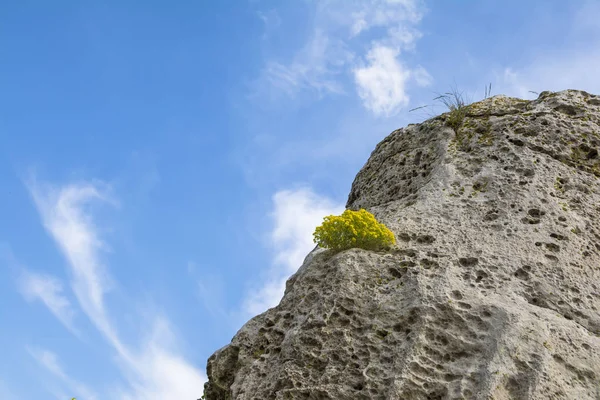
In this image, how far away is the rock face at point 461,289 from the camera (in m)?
5.93

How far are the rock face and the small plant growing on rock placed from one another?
0.17 metres

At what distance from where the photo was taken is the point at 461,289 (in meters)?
6.64

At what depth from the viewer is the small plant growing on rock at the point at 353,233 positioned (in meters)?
7.38

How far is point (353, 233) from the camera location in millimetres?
7414

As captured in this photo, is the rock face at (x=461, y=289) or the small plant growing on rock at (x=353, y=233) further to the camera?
the small plant growing on rock at (x=353, y=233)

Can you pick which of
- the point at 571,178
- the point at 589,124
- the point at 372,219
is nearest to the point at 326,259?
the point at 372,219

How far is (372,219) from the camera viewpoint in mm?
7508

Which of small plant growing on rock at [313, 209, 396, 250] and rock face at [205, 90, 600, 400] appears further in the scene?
small plant growing on rock at [313, 209, 396, 250]

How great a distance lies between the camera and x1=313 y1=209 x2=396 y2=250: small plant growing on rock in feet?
24.2

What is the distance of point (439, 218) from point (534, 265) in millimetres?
1268

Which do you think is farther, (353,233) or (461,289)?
(353,233)

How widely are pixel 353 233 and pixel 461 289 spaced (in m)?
1.45

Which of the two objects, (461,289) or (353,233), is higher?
(353,233)

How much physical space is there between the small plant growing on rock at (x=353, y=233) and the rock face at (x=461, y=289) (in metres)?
0.17
